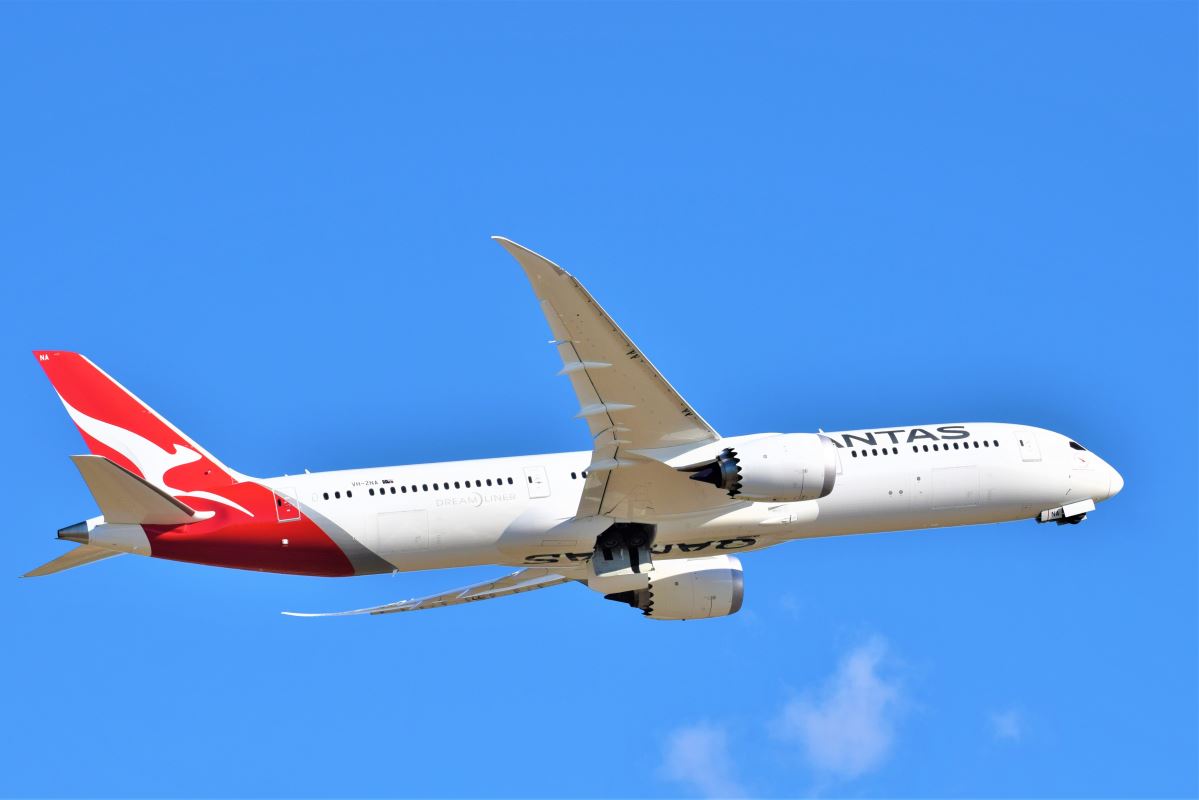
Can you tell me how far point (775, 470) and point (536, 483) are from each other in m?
6.51

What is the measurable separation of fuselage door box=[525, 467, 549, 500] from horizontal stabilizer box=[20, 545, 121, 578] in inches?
425

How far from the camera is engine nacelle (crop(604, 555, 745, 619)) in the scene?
52.3 metres

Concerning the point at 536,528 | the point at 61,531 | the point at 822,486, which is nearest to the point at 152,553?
the point at 61,531

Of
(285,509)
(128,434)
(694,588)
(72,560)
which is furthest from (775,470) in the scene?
(72,560)

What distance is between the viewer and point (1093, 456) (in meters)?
53.8

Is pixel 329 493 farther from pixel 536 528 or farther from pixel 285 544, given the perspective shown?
pixel 536 528

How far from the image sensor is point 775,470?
46.0 m

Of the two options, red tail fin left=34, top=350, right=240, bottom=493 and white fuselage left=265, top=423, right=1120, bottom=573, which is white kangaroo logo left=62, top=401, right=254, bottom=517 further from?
white fuselage left=265, top=423, right=1120, bottom=573

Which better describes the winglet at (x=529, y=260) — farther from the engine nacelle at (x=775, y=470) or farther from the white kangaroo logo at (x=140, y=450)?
the white kangaroo logo at (x=140, y=450)

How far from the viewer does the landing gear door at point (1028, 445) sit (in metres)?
52.0

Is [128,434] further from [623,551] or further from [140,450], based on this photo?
[623,551]

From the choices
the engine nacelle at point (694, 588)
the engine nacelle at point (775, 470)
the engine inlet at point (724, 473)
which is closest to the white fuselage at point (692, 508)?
the engine inlet at point (724, 473)

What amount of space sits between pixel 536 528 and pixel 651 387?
19.1 feet

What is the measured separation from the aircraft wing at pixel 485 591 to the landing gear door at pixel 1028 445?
Answer: 14.0m
